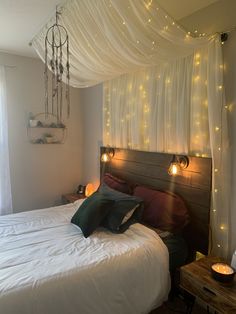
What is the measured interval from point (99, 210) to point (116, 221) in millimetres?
185

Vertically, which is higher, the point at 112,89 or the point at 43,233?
the point at 112,89

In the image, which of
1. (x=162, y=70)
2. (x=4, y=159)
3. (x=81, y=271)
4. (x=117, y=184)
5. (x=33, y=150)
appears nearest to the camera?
(x=81, y=271)

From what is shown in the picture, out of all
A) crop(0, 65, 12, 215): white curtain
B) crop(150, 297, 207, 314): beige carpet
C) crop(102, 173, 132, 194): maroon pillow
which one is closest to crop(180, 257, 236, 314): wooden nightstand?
crop(150, 297, 207, 314): beige carpet

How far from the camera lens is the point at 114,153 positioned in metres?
3.10

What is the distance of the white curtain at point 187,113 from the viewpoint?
1896mm

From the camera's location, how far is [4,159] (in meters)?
3.36

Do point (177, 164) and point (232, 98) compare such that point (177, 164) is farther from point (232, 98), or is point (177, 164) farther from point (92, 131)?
point (92, 131)

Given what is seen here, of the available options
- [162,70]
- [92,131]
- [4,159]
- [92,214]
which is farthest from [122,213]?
[4,159]

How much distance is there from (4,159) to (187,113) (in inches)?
102

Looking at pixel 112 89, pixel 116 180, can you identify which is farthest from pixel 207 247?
pixel 112 89

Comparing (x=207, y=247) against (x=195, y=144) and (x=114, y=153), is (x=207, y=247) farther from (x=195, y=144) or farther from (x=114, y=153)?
(x=114, y=153)

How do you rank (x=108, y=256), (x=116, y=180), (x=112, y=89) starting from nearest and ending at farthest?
(x=108, y=256), (x=116, y=180), (x=112, y=89)

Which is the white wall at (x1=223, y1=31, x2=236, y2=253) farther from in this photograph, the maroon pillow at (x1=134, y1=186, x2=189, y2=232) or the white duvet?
the white duvet

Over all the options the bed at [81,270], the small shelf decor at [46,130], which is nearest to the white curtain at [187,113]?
the bed at [81,270]
